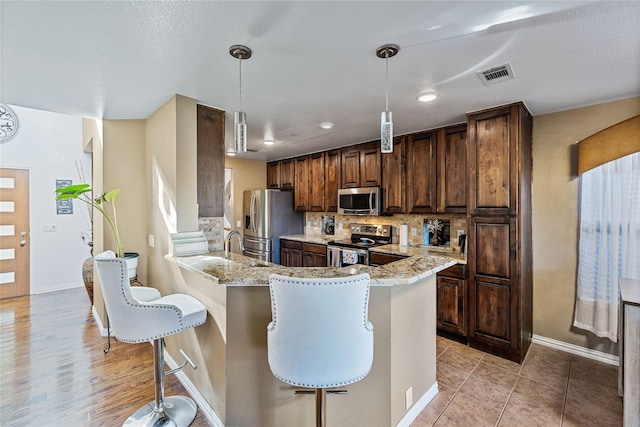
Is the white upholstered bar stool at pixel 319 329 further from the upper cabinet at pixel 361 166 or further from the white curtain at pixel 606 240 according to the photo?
the upper cabinet at pixel 361 166

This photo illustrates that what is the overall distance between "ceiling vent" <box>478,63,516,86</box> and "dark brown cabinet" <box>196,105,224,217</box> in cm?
226

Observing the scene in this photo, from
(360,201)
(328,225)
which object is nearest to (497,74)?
(360,201)

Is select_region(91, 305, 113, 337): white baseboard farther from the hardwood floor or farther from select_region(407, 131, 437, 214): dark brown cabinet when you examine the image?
A: select_region(407, 131, 437, 214): dark brown cabinet

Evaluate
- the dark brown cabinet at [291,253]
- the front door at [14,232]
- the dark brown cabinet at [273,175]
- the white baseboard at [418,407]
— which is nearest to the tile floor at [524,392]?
the white baseboard at [418,407]

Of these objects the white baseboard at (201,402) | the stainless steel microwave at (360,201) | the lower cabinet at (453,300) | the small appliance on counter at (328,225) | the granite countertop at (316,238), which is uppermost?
the stainless steel microwave at (360,201)

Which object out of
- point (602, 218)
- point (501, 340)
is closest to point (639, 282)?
point (602, 218)

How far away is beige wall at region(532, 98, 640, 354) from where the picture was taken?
2.79 meters

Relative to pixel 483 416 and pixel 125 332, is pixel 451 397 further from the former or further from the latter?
pixel 125 332

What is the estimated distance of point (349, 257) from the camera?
4004 mm

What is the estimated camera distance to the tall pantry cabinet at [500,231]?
2.66 meters

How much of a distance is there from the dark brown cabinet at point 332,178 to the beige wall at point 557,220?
8.25ft

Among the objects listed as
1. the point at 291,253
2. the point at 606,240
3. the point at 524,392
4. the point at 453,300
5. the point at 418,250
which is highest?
the point at 606,240

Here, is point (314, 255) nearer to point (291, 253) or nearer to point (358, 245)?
point (291, 253)

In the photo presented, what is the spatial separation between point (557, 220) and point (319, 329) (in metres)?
2.90
